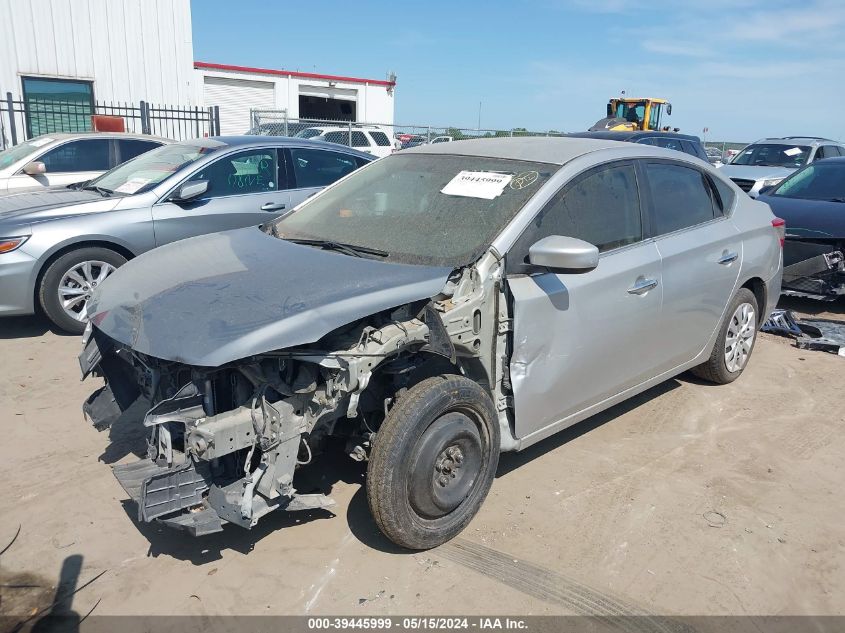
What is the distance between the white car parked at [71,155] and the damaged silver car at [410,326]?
17.9 feet

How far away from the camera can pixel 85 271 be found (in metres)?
5.98

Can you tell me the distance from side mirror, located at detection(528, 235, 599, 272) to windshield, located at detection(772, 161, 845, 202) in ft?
19.9

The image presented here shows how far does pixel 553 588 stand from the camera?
2.96m

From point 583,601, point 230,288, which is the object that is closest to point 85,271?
point 230,288

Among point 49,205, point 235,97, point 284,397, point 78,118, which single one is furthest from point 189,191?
point 235,97

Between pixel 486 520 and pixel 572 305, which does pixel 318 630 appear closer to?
pixel 486 520

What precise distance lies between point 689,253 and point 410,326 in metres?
2.17

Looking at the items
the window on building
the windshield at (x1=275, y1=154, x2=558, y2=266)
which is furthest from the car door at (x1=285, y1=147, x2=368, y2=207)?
the window on building

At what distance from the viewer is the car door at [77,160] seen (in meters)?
8.60

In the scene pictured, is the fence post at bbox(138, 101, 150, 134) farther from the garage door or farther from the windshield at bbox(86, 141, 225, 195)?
the garage door

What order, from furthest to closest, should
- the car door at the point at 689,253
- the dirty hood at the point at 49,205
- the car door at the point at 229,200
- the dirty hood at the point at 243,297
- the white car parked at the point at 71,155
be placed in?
1. the white car parked at the point at 71,155
2. the car door at the point at 229,200
3. the dirty hood at the point at 49,205
4. the car door at the point at 689,253
5. the dirty hood at the point at 243,297

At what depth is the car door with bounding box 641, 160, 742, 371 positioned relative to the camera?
4.16 metres

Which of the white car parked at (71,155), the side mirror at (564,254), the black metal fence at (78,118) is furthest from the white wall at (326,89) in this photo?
the side mirror at (564,254)

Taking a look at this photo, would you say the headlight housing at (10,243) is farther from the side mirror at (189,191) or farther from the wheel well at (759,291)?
the wheel well at (759,291)
